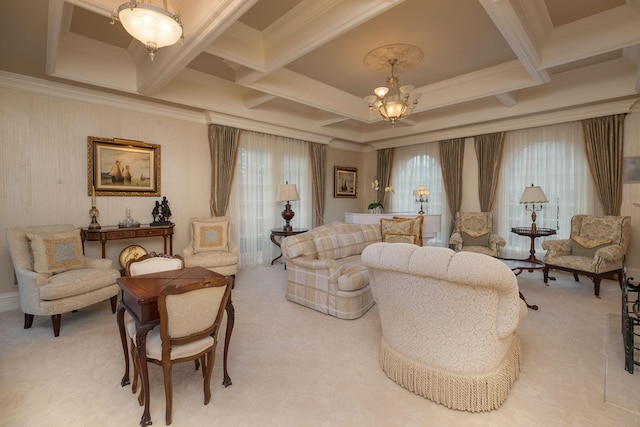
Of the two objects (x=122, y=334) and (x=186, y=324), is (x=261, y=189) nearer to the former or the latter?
(x=122, y=334)

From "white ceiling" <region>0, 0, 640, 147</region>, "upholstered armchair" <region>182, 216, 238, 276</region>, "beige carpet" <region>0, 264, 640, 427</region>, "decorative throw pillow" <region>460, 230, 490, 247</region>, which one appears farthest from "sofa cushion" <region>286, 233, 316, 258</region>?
"decorative throw pillow" <region>460, 230, 490, 247</region>

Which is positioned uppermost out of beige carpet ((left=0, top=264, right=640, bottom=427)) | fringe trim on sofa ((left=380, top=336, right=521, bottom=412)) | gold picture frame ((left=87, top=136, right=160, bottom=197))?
gold picture frame ((left=87, top=136, right=160, bottom=197))

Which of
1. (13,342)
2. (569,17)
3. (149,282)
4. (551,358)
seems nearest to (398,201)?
(569,17)

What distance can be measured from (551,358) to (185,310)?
2.96 meters

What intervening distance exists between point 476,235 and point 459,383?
4265mm

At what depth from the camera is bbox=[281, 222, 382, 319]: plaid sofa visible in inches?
136

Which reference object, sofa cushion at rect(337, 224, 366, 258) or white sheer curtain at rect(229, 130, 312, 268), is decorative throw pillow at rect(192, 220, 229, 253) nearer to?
white sheer curtain at rect(229, 130, 312, 268)

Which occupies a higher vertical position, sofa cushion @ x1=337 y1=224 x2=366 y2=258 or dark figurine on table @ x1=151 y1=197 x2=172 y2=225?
dark figurine on table @ x1=151 y1=197 x2=172 y2=225

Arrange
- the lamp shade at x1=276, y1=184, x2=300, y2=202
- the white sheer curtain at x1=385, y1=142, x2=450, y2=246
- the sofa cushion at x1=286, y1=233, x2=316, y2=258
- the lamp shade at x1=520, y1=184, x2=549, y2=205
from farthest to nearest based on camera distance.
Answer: the white sheer curtain at x1=385, y1=142, x2=450, y2=246 < the lamp shade at x1=276, y1=184, x2=300, y2=202 < the lamp shade at x1=520, y1=184, x2=549, y2=205 < the sofa cushion at x1=286, y1=233, x2=316, y2=258

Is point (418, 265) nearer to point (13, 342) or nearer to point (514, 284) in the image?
point (514, 284)

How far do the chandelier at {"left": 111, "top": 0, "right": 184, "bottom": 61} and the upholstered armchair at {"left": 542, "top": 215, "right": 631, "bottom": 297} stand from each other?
5.20m

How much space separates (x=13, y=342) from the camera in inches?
114

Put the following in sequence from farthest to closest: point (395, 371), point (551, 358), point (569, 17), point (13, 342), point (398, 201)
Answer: point (398, 201) → point (569, 17) → point (13, 342) → point (551, 358) → point (395, 371)

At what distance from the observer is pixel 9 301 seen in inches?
150
